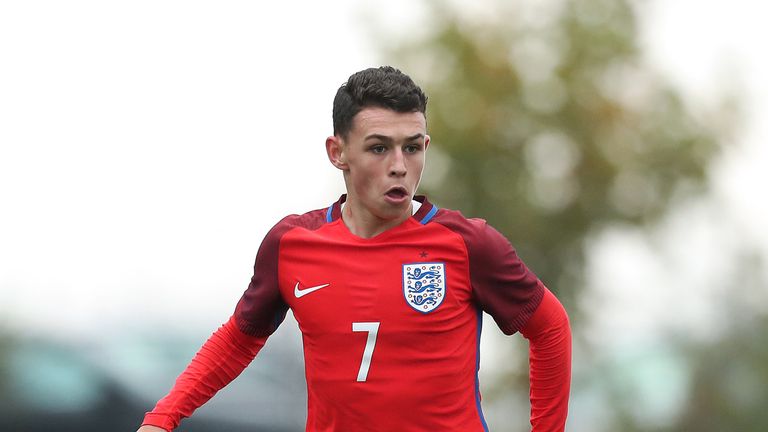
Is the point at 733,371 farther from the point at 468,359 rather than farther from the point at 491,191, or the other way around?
the point at 468,359

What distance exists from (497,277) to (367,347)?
1.84ft

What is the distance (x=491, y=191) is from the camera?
1425cm

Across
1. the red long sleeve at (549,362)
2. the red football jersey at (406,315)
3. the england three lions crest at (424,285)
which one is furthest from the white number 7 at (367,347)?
the red long sleeve at (549,362)

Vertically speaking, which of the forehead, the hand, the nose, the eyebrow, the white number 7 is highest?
the forehead

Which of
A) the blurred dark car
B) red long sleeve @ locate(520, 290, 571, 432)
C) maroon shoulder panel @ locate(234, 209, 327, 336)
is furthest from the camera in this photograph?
the blurred dark car

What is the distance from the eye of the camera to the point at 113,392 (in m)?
11.7

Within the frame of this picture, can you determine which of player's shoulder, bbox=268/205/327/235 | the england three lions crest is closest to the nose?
the england three lions crest

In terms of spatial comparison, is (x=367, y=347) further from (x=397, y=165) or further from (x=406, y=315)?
(x=397, y=165)

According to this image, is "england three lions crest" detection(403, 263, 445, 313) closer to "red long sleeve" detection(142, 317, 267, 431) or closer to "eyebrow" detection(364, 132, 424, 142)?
"eyebrow" detection(364, 132, 424, 142)

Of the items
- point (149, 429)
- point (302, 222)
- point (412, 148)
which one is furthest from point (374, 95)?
point (149, 429)

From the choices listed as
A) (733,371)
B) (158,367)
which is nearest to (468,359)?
(158,367)

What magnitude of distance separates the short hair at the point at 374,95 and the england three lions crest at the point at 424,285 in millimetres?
608

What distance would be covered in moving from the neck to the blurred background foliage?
29.8 ft

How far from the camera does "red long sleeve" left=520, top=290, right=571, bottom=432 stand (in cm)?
485
